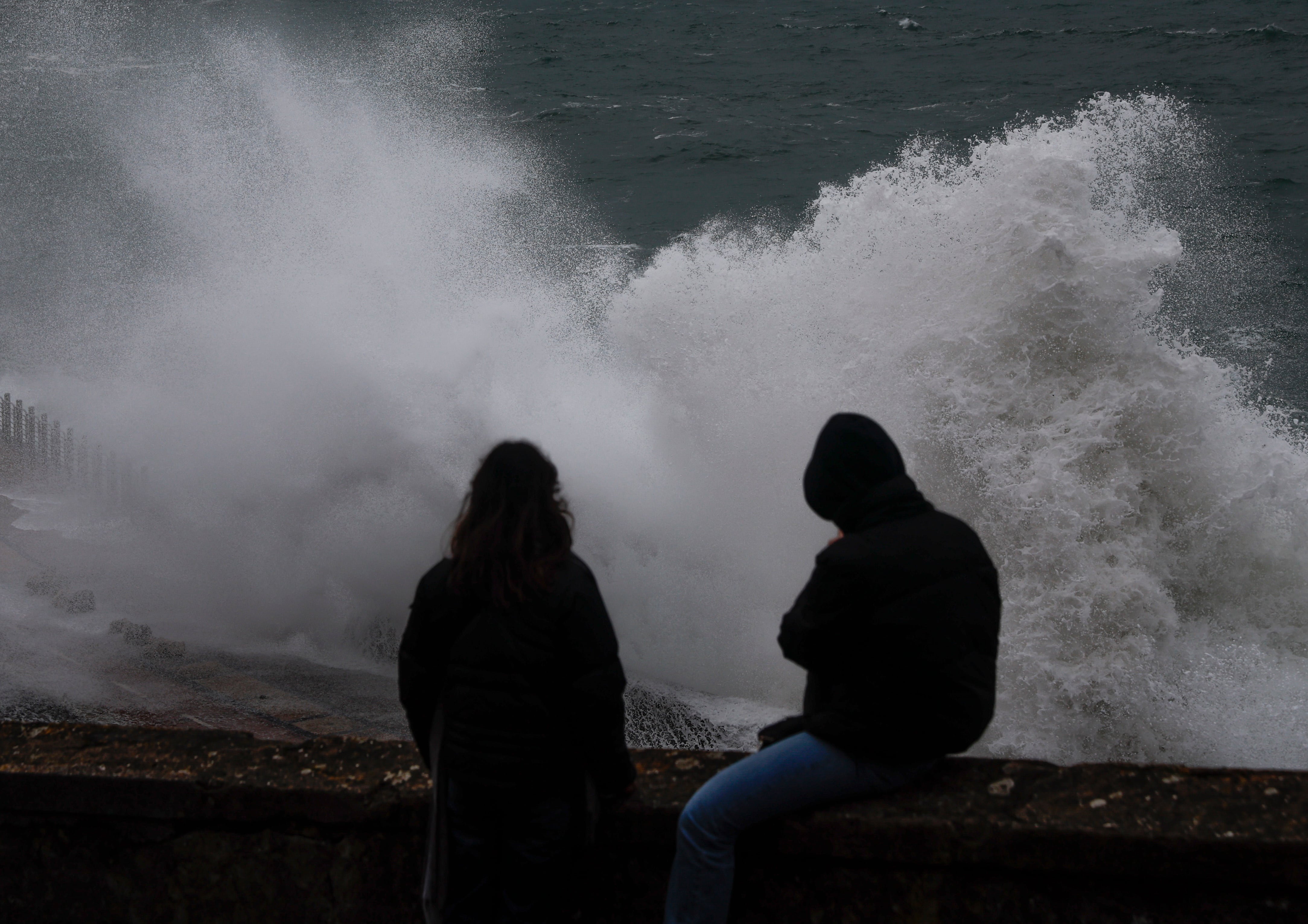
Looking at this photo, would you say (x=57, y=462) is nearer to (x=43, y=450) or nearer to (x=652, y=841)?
(x=43, y=450)

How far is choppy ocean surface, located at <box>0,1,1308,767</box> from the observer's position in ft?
18.7

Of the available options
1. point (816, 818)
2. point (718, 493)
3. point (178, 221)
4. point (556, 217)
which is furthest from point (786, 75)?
point (816, 818)

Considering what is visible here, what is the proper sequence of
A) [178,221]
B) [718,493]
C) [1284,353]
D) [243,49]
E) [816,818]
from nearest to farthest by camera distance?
[816,818] < [718,493] < [1284,353] < [178,221] < [243,49]

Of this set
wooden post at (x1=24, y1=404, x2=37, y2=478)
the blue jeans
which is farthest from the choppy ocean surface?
the blue jeans

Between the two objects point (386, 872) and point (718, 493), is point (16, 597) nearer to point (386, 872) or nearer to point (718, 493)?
Result: point (718, 493)

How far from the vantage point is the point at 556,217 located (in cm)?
1568

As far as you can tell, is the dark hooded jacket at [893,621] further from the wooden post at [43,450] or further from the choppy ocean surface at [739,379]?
the wooden post at [43,450]

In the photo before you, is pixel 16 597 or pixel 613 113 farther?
pixel 613 113

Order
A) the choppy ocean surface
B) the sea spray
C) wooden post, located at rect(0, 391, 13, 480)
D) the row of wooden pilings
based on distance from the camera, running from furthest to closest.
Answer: wooden post, located at rect(0, 391, 13, 480) → the row of wooden pilings → the choppy ocean surface → the sea spray

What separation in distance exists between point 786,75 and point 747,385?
18664 millimetres

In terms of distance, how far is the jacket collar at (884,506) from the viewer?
1889 millimetres

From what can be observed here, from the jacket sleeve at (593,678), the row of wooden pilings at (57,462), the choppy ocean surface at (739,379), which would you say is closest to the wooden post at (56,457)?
the row of wooden pilings at (57,462)

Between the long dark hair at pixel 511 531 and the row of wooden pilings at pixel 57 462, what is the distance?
6939mm

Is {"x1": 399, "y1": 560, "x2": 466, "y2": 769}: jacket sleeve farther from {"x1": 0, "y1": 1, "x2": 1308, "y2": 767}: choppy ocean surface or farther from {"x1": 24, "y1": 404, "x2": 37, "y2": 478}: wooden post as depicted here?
{"x1": 24, "y1": 404, "x2": 37, "y2": 478}: wooden post
